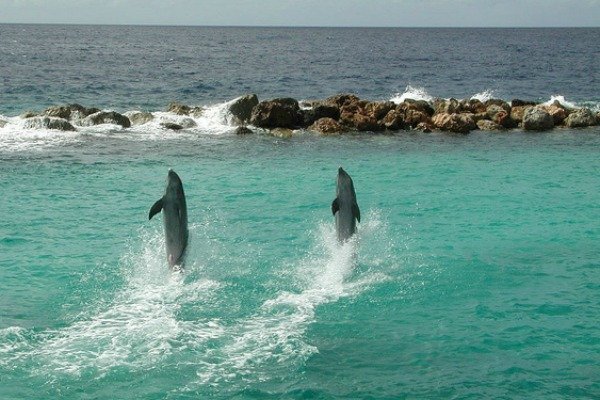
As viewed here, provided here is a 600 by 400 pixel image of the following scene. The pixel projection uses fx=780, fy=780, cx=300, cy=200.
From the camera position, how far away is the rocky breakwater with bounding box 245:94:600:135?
1515 inches

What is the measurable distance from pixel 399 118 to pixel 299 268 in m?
21.9

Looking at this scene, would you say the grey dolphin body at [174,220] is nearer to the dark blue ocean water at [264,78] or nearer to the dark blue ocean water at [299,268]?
the dark blue ocean water at [299,268]

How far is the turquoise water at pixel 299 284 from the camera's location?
1318 centimetres

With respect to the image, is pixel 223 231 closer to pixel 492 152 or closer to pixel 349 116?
pixel 492 152

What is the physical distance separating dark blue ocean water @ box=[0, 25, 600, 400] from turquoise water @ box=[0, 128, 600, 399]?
6 centimetres

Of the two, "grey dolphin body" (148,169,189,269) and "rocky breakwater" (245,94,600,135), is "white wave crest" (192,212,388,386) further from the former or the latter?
"rocky breakwater" (245,94,600,135)

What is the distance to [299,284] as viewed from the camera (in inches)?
683

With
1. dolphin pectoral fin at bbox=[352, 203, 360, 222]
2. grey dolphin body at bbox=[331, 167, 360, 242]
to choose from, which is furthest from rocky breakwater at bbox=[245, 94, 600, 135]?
dolphin pectoral fin at bbox=[352, 203, 360, 222]

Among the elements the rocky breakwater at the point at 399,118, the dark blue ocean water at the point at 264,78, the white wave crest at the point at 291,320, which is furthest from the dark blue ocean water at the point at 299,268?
the dark blue ocean water at the point at 264,78

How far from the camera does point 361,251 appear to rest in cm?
1962

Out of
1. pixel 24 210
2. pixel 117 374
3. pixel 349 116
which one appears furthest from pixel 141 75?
pixel 117 374

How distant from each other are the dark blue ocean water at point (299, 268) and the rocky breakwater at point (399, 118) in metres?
1.20

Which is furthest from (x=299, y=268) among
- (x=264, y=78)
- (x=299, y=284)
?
(x=264, y=78)

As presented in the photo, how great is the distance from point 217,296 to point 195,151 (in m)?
17.6
